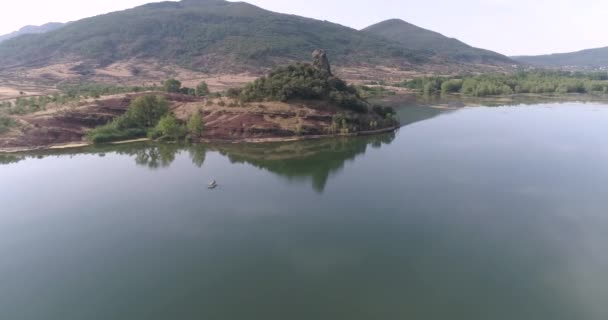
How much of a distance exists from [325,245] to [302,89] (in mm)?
47709

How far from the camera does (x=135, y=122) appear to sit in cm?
6912

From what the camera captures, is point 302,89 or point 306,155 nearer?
point 306,155

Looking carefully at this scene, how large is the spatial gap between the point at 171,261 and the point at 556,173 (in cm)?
4755

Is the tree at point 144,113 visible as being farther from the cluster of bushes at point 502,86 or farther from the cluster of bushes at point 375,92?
the cluster of bushes at point 502,86

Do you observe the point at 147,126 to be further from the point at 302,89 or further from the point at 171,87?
the point at 302,89

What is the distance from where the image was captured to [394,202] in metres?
38.2

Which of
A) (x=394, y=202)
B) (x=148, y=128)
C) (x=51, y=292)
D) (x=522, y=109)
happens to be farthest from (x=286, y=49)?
(x=51, y=292)

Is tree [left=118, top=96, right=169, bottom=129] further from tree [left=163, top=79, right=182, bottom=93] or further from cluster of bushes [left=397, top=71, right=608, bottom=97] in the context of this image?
cluster of bushes [left=397, top=71, right=608, bottom=97]

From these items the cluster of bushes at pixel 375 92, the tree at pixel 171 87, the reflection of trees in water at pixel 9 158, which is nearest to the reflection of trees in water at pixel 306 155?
the reflection of trees in water at pixel 9 158

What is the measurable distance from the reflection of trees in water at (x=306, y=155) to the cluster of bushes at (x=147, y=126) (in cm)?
903

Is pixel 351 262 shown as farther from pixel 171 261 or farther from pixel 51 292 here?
pixel 51 292

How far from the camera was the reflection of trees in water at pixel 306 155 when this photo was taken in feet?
161

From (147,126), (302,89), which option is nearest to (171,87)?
(147,126)

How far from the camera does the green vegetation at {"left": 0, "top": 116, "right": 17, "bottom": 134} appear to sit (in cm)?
5997
